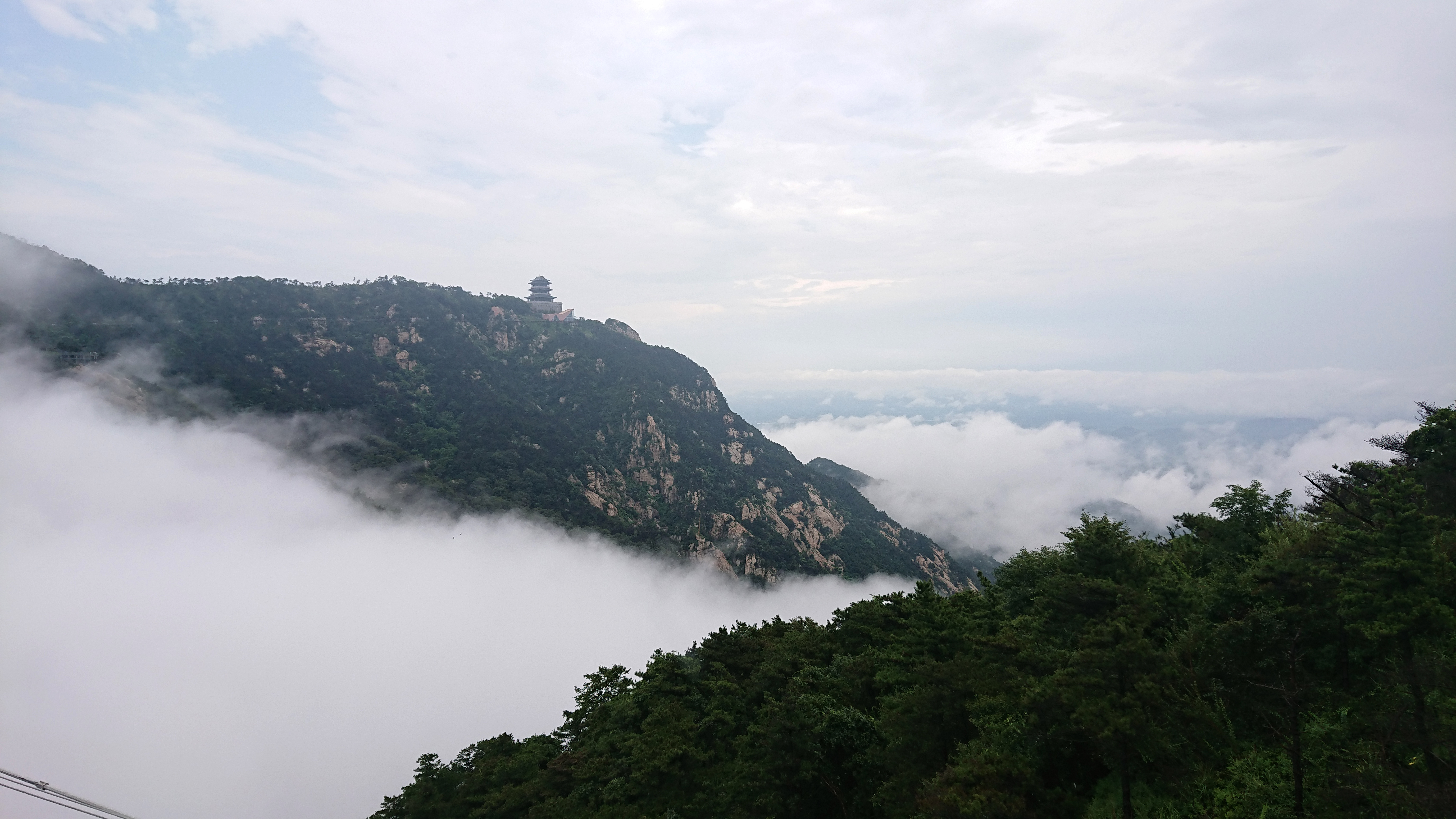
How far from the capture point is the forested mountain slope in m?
135

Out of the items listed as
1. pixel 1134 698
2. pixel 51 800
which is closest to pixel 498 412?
pixel 51 800

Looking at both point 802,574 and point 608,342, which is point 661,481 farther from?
point 608,342

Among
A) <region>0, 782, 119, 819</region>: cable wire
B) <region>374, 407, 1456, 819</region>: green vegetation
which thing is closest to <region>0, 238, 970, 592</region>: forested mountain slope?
<region>374, 407, 1456, 819</region>: green vegetation

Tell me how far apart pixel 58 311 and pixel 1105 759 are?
8073 inches

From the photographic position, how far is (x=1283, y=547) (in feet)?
80.1

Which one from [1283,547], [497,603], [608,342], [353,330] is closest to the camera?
[1283,547]

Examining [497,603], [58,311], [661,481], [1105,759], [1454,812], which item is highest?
[58,311]

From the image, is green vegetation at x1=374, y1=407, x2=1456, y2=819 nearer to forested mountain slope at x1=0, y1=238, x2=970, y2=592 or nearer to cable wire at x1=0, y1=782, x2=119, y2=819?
cable wire at x1=0, y1=782, x2=119, y2=819

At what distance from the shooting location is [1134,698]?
15.4 metres

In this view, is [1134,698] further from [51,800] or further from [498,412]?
[498,412]

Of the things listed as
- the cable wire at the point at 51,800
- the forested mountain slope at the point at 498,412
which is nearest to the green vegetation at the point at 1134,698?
the cable wire at the point at 51,800

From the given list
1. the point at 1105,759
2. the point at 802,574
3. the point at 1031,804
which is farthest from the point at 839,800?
the point at 802,574

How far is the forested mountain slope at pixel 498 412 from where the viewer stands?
13512 centimetres

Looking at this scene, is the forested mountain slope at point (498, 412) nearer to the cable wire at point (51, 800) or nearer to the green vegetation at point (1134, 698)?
the green vegetation at point (1134, 698)
